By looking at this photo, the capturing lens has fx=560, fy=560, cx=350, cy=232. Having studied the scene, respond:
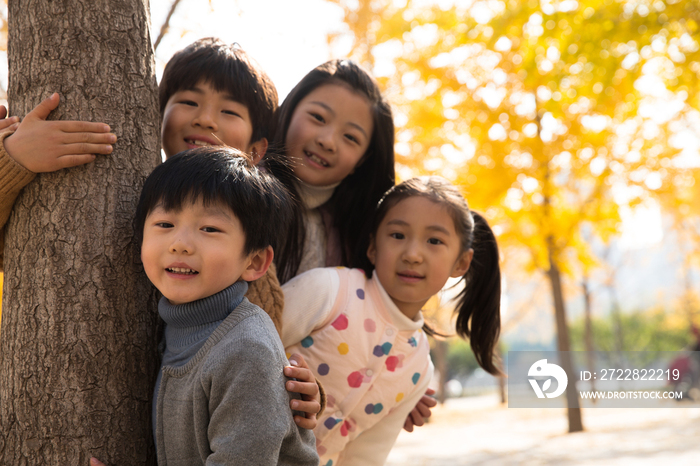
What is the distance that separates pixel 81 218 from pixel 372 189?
1428 millimetres

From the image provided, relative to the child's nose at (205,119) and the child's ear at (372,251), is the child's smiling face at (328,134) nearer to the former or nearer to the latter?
the child's ear at (372,251)

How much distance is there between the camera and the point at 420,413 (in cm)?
276

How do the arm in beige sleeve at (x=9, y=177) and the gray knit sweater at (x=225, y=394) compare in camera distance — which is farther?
the arm in beige sleeve at (x=9, y=177)

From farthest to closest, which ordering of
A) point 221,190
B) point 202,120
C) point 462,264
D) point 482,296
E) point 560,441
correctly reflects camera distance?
1. point 560,441
2. point 482,296
3. point 462,264
4. point 202,120
5. point 221,190

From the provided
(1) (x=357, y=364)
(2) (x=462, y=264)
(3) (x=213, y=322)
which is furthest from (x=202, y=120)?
(2) (x=462, y=264)

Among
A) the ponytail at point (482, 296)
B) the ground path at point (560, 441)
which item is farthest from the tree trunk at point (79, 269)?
the ground path at point (560, 441)

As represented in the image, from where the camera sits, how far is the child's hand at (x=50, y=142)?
4.95 ft

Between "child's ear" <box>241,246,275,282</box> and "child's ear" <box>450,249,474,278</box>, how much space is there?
45.1 inches

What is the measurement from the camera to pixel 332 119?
2508 mm

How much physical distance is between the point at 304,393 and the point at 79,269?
697 mm

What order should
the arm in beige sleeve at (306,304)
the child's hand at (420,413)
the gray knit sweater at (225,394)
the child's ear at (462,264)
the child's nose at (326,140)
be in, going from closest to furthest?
1. the gray knit sweater at (225,394)
2. the arm in beige sleeve at (306,304)
3. the child's nose at (326,140)
4. the child's ear at (462,264)
5. the child's hand at (420,413)

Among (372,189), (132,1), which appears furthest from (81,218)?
(372,189)

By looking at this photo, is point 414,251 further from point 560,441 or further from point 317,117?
point 560,441

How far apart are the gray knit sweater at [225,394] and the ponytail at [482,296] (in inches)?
59.1
